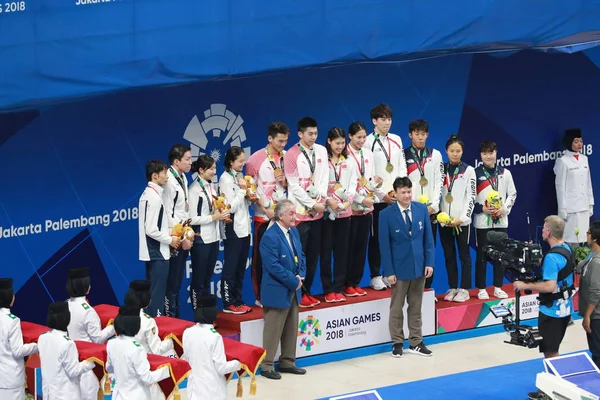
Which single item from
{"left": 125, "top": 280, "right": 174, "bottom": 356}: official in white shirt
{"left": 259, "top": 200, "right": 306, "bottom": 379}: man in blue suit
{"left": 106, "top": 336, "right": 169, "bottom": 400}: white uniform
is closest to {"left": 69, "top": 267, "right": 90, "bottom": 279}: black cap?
{"left": 125, "top": 280, "right": 174, "bottom": 356}: official in white shirt

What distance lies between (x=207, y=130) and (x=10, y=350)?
396 centimetres

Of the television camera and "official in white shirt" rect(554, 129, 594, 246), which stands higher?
Answer: "official in white shirt" rect(554, 129, 594, 246)

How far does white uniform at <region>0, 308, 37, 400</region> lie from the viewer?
10258 millimetres

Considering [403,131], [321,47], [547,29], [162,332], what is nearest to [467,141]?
[403,131]

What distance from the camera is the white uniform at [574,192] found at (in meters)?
16.0

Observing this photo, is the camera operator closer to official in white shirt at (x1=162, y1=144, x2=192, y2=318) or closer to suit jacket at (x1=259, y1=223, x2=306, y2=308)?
suit jacket at (x1=259, y1=223, x2=306, y2=308)

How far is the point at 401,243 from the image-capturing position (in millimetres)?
12867

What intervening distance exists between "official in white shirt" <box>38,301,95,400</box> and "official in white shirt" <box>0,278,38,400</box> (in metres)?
0.33

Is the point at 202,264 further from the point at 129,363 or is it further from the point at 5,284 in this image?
the point at 129,363

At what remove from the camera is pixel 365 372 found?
1263cm

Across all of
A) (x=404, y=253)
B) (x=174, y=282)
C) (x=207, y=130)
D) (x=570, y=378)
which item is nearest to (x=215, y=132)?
(x=207, y=130)

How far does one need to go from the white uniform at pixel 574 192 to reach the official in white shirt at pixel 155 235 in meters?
6.15

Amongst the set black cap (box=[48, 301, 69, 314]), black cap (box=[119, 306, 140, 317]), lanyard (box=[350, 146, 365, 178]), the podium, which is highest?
lanyard (box=[350, 146, 365, 178])

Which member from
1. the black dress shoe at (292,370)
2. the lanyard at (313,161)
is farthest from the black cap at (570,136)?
the black dress shoe at (292,370)
